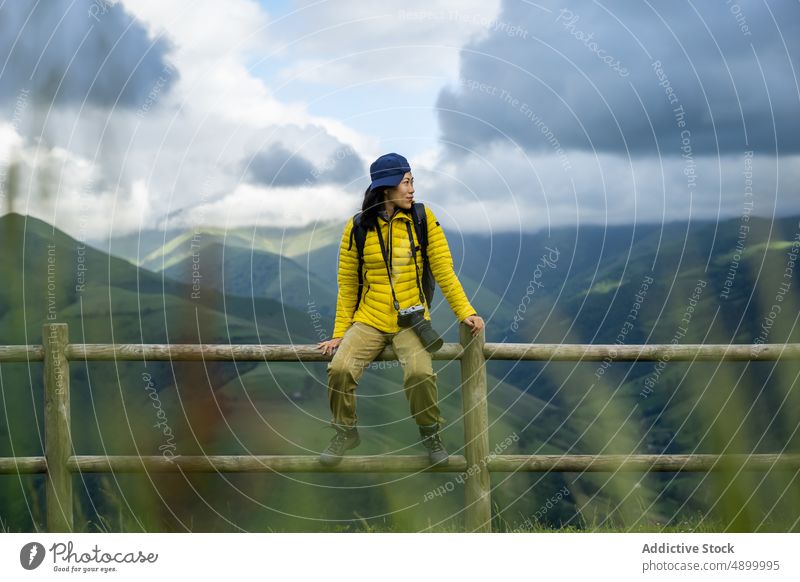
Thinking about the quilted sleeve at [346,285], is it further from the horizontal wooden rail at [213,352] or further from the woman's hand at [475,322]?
the woman's hand at [475,322]

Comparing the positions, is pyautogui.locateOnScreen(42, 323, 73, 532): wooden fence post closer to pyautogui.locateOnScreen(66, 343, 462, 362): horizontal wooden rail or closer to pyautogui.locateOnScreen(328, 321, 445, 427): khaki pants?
pyautogui.locateOnScreen(66, 343, 462, 362): horizontal wooden rail

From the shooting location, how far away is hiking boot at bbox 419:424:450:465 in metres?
5.68

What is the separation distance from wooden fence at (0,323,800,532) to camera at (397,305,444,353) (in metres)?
0.36

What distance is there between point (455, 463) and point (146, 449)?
90.8 inches

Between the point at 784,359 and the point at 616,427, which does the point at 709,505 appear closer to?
the point at 616,427

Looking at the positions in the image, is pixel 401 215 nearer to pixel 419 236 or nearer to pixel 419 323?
pixel 419 236

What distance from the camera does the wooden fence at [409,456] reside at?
598 centimetres

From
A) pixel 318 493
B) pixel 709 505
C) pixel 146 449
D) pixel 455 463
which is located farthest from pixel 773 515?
pixel 146 449

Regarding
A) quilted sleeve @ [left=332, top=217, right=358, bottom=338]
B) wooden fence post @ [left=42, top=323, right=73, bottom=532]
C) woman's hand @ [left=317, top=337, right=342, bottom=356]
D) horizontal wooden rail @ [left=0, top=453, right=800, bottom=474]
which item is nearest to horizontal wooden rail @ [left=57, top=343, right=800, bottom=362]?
wooden fence post @ [left=42, top=323, right=73, bottom=532]

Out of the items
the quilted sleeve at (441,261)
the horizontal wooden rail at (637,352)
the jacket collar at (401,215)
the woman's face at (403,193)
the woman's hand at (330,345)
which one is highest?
the woman's face at (403,193)

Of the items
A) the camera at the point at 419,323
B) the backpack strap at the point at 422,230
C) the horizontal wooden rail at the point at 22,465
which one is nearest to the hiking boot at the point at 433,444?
the camera at the point at 419,323

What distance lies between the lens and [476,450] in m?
6.11
